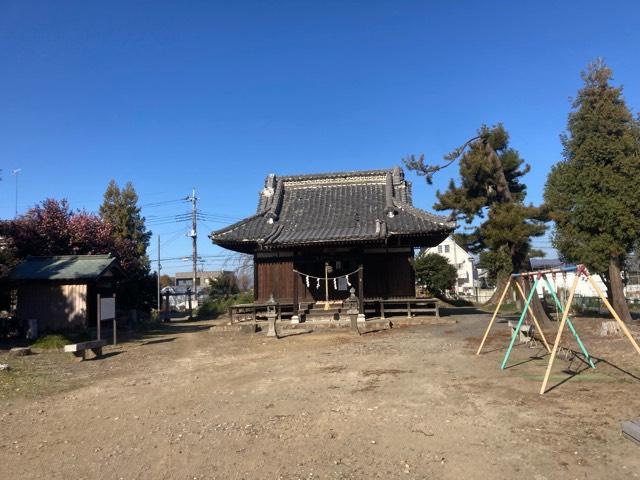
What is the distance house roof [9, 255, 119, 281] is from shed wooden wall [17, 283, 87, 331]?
475 millimetres

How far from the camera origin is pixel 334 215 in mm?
21328

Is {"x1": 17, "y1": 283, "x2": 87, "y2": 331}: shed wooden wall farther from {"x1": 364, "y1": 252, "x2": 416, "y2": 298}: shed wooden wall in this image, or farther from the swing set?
the swing set

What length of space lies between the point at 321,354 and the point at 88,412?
5.99 m

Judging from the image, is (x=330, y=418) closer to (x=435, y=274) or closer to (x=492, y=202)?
(x=492, y=202)

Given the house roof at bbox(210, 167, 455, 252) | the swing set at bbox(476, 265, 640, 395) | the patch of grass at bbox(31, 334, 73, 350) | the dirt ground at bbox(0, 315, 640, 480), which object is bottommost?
the dirt ground at bbox(0, 315, 640, 480)

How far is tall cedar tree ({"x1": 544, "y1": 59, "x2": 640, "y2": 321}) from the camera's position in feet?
46.2

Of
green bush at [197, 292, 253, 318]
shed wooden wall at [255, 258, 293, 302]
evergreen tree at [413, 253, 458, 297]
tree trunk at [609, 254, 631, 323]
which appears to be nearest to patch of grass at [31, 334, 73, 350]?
shed wooden wall at [255, 258, 293, 302]

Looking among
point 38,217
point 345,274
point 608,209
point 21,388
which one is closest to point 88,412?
point 21,388

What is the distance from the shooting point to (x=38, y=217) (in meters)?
24.7

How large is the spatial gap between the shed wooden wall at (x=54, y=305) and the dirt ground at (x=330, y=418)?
799 centimetres

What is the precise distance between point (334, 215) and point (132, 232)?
1845cm

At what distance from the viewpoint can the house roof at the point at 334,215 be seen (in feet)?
59.8

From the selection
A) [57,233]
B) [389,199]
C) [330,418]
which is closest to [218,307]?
[57,233]

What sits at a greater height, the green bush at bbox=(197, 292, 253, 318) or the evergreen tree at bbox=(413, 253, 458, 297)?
the evergreen tree at bbox=(413, 253, 458, 297)
